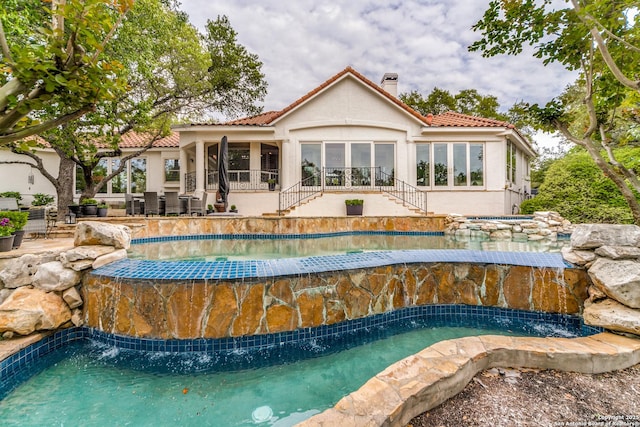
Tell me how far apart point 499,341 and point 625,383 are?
2.80 feet

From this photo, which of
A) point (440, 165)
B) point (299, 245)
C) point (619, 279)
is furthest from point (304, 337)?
point (440, 165)

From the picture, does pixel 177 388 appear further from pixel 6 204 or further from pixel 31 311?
pixel 6 204

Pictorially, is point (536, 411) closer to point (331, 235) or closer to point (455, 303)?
point (455, 303)

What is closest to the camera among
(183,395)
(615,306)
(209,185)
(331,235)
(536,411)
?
(536,411)

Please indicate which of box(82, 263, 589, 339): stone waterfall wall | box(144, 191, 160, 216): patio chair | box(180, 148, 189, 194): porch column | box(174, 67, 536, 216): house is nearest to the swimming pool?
box(82, 263, 589, 339): stone waterfall wall

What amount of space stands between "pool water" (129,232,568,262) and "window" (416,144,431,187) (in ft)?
17.3

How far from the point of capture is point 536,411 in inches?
72.9

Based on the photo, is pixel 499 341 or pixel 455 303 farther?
pixel 455 303

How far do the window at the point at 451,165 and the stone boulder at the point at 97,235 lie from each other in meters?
13.1

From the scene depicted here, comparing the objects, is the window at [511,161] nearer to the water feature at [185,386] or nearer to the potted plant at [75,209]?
the water feature at [185,386]

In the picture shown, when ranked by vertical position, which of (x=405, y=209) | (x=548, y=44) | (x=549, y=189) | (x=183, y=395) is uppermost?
Answer: (x=548, y=44)

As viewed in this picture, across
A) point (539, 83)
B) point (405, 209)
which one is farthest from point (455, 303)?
point (539, 83)

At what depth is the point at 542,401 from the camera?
196cm

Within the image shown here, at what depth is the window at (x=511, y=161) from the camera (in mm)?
14919
